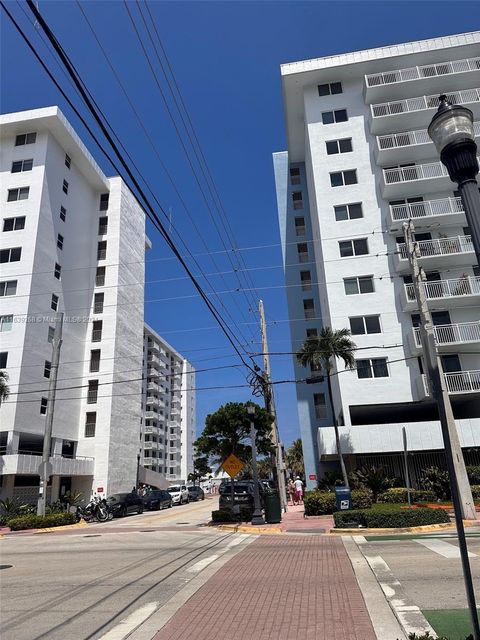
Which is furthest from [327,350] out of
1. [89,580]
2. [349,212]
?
[89,580]

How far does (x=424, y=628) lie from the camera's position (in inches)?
221

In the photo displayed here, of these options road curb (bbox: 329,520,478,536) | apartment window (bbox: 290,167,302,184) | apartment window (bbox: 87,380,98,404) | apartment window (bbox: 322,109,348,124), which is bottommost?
road curb (bbox: 329,520,478,536)

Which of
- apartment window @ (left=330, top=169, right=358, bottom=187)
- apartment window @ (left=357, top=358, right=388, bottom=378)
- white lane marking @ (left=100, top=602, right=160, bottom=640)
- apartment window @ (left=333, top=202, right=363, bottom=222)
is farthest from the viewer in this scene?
apartment window @ (left=330, top=169, right=358, bottom=187)

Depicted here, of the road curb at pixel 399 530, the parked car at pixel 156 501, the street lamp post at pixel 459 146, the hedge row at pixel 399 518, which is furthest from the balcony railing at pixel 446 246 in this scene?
the street lamp post at pixel 459 146

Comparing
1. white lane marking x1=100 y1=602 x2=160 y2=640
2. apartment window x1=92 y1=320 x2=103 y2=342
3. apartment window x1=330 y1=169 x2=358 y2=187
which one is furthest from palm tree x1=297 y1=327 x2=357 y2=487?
apartment window x1=92 y1=320 x2=103 y2=342

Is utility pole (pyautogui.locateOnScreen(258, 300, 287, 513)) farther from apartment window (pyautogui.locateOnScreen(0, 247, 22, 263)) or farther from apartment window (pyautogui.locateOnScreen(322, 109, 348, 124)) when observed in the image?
apartment window (pyautogui.locateOnScreen(0, 247, 22, 263))

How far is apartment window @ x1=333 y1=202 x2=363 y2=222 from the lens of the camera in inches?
1380

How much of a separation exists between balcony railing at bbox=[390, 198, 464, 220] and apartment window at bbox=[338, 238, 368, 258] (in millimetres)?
2711

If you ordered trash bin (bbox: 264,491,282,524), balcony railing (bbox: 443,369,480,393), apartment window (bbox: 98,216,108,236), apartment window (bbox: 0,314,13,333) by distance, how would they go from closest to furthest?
1. trash bin (bbox: 264,491,282,524)
2. balcony railing (bbox: 443,369,480,393)
3. apartment window (bbox: 0,314,13,333)
4. apartment window (bbox: 98,216,108,236)

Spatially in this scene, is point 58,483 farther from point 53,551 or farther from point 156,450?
point 156,450

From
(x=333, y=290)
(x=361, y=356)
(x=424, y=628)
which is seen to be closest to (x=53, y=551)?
(x=424, y=628)

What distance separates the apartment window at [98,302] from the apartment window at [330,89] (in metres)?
28.1

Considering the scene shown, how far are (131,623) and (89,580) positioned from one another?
353 cm

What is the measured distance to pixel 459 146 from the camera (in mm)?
4711
